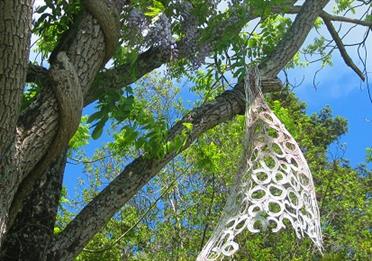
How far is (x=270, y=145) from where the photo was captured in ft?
9.10

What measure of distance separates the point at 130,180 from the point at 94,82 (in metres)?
0.51

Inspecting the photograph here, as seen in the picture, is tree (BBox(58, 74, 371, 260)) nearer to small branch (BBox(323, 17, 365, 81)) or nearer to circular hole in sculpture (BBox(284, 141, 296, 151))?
small branch (BBox(323, 17, 365, 81))

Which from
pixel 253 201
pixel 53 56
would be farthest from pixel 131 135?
pixel 253 201

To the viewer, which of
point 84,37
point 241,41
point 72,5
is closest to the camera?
point 84,37

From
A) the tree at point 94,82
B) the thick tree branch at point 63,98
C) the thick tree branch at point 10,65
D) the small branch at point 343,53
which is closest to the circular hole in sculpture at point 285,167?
the tree at point 94,82

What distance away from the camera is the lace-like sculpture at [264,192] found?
2480 millimetres

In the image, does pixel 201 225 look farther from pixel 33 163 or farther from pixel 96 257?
pixel 33 163

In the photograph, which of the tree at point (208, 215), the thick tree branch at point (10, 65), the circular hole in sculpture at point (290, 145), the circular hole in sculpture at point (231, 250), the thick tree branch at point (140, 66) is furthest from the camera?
the tree at point (208, 215)

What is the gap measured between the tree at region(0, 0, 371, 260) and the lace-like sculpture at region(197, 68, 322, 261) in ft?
1.60

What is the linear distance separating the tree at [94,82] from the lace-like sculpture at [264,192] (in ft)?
1.60

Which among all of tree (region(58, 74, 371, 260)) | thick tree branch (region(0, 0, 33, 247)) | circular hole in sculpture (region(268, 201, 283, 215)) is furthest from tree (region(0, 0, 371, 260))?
tree (region(58, 74, 371, 260))

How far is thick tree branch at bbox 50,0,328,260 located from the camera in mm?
3074

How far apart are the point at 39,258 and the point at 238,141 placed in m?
4.91

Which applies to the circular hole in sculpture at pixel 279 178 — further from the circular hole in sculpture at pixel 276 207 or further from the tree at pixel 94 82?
the tree at pixel 94 82
